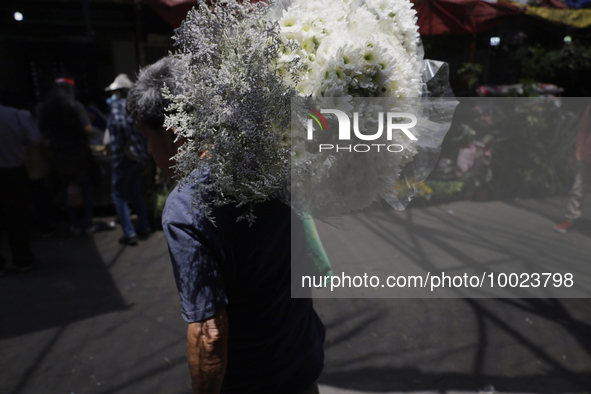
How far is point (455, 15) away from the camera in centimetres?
552

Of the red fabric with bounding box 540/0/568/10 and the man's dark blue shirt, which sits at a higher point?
the red fabric with bounding box 540/0/568/10

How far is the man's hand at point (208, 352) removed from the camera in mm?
1111

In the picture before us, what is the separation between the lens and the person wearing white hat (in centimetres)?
467

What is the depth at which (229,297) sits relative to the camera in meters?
1.25

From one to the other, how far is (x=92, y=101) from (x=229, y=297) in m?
6.95

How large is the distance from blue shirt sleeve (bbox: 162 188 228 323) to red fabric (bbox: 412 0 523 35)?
5159mm

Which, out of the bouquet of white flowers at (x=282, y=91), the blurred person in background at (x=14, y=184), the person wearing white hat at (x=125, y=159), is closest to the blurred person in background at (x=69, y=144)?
the blurred person in background at (x=14, y=184)

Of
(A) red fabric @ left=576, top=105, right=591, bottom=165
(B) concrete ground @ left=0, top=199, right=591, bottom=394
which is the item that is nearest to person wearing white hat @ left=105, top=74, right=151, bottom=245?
(B) concrete ground @ left=0, top=199, right=591, bottom=394

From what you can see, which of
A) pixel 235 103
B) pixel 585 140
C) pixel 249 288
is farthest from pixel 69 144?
pixel 585 140

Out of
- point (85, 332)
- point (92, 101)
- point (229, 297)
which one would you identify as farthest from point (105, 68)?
point (229, 297)

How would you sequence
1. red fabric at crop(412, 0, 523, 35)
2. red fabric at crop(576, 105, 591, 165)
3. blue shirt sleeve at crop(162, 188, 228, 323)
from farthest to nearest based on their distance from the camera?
red fabric at crop(412, 0, 523, 35) → red fabric at crop(576, 105, 591, 165) → blue shirt sleeve at crop(162, 188, 228, 323)

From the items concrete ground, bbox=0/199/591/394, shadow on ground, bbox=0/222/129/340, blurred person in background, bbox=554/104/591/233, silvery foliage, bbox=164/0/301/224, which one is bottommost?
concrete ground, bbox=0/199/591/394

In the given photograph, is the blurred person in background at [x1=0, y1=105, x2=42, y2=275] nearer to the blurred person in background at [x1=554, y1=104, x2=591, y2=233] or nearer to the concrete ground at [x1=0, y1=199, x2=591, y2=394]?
the concrete ground at [x1=0, y1=199, x2=591, y2=394]

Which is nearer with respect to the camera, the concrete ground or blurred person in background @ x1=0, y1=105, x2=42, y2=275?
the concrete ground
